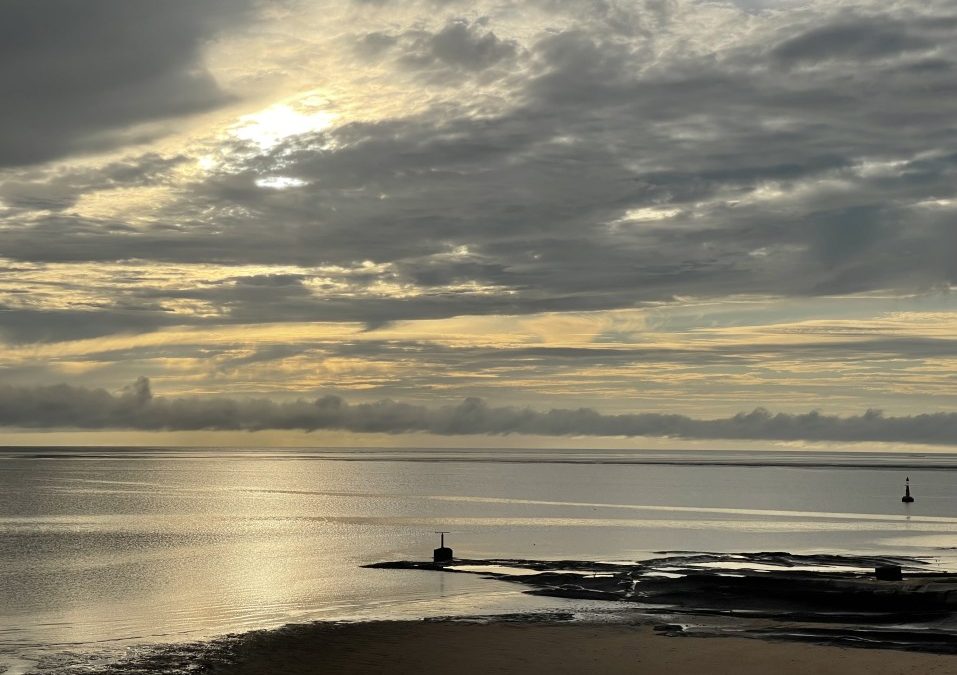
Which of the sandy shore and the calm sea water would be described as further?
the calm sea water

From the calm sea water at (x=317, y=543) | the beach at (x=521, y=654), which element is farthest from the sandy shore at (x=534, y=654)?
the calm sea water at (x=317, y=543)

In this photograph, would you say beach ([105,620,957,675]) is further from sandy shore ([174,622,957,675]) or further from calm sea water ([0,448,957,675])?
calm sea water ([0,448,957,675])

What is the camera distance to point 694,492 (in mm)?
167000

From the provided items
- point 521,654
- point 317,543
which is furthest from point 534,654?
point 317,543

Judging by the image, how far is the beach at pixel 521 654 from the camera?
33094 mm

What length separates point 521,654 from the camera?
35625 mm

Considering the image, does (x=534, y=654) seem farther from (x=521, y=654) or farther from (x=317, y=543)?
(x=317, y=543)

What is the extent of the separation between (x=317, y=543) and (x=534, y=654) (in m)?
48.9

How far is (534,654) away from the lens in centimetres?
3553

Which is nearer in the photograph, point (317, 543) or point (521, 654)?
point (521, 654)

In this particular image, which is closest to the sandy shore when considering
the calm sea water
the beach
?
the beach

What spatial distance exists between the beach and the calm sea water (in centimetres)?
464

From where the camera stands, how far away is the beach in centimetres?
3309

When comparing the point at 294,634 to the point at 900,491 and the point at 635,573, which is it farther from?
the point at 900,491
